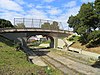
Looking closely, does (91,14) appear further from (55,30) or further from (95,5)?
(55,30)

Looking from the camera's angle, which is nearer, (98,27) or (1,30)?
(98,27)

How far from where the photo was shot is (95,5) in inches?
1764

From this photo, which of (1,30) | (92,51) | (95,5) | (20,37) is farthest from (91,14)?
Result: (20,37)

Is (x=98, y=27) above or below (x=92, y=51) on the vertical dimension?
above

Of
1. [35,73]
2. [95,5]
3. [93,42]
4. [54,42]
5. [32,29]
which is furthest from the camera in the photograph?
[54,42]

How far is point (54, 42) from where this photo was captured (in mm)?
74125

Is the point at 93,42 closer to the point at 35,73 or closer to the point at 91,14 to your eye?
the point at 91,14

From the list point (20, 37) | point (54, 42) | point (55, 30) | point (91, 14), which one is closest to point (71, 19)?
A: point (55, 30)

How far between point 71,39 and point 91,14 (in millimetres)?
22188

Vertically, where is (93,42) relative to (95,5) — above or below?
below

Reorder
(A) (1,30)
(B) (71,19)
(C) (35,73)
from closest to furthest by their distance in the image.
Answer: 1. (C) (35,73)
2. (A) (1,30)
3. (B) (71,19)

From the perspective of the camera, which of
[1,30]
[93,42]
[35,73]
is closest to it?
[35,73]

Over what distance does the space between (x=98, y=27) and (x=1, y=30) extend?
27385mm

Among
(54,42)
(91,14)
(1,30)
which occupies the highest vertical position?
(91,14)
